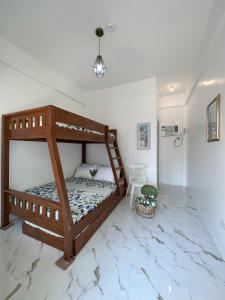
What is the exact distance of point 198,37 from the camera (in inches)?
81.7

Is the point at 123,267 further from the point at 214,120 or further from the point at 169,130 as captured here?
the point at 169,130

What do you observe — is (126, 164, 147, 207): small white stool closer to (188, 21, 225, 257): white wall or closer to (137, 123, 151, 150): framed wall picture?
(137, 123, 151, 150): framed wall picture

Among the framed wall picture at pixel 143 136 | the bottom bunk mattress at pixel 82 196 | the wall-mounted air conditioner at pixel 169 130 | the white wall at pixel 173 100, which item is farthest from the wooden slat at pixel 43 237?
the white wall at pixel 173 100

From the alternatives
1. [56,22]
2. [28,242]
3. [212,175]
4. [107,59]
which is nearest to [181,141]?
[212,175]

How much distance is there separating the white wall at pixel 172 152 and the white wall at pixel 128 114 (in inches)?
50.9

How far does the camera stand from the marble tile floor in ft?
3.73

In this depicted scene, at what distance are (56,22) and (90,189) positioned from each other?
98.8 inches

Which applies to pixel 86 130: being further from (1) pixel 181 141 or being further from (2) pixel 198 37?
(1) pixel 181 141

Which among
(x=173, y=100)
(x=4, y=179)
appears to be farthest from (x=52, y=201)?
(x=173, y=100)

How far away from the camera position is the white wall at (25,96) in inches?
84.0

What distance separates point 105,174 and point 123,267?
1.93m

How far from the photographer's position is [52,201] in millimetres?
1622

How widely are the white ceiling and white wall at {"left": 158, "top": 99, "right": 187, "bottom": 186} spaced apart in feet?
4.57

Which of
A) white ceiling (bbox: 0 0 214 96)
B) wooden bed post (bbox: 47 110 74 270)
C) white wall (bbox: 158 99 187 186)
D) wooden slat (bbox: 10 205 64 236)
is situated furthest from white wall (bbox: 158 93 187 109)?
wooden slat (bbox: 10 205 64 236)
